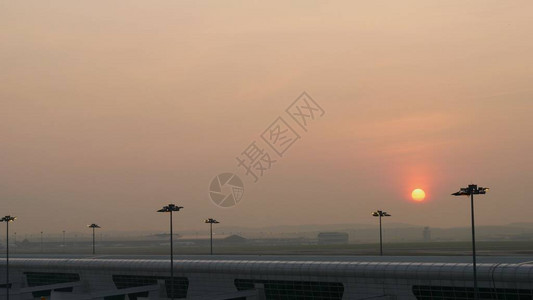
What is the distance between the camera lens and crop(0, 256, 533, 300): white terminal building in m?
54.5

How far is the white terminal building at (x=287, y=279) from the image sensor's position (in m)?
54.5

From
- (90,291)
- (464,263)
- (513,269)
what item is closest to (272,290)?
(464,263)

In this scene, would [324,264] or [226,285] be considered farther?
[226,285]

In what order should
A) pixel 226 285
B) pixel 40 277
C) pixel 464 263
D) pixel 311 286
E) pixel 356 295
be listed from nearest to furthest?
1. pixel 464 263
2. pixel 356 295
3. pixel 311 286
4. pixel 226 285
5. pixel 40 277

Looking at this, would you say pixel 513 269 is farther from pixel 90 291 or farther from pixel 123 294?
pixel 90 291

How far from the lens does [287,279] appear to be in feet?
224

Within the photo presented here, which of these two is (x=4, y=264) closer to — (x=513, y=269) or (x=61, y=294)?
(x=61, y=294)

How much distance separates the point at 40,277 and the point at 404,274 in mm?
63116

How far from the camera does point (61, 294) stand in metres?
74.8

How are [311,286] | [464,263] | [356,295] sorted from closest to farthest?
1. [464,263]
2. [356,295]
3. [311,286]

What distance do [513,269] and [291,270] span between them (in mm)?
22444

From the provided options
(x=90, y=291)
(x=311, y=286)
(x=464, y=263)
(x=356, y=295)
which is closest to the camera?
(x=464, y=263)

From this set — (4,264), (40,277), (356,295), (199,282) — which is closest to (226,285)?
(199,282)

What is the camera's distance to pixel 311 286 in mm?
66938
